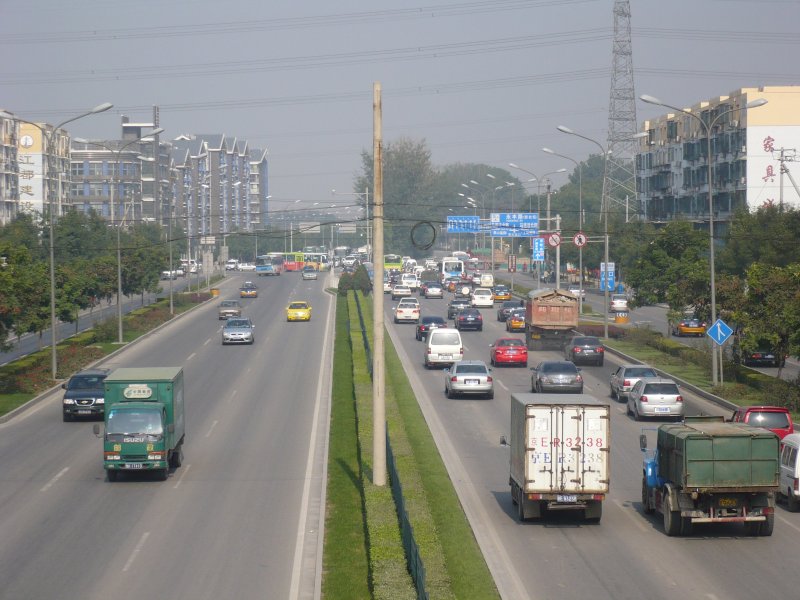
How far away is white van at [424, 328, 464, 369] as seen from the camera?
49125mm

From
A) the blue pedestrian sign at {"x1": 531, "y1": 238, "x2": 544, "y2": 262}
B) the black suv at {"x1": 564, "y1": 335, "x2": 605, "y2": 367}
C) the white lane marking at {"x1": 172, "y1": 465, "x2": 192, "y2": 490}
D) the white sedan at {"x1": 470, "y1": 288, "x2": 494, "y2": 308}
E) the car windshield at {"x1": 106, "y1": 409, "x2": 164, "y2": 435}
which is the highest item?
the blue pedestrian sign at {"x1": 531, "y1": 238, "x2": 544, "y2": 262}

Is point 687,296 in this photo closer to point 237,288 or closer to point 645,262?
point 645,262

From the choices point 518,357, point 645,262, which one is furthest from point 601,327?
point 518,357

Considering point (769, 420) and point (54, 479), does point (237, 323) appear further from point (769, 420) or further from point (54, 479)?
point (769, 420)

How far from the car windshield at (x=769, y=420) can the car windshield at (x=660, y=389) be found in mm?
7089

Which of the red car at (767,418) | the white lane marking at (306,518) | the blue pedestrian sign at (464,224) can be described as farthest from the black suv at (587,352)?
the blue pedestrian sign at (464,224)

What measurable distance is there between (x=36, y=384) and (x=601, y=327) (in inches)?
1362

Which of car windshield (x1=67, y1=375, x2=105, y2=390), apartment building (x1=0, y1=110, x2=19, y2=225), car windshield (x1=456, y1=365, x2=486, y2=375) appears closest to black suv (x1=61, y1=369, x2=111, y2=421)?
car windshield (x1=67, y1=375, x2=105, y2=390)

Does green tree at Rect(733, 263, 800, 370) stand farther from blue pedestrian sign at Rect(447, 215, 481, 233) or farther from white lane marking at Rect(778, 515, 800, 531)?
blue pedestrian sign at Rect(447, 215, 481, 233)

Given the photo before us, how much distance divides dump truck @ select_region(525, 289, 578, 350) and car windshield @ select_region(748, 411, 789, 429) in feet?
96.7

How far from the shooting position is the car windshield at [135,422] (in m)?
25.6

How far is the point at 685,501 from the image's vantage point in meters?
20.0

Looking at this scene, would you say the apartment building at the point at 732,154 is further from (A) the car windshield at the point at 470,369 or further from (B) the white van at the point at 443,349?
(A) the car windshield at the point at 470,369

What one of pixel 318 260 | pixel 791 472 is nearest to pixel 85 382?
pixel 791 472
